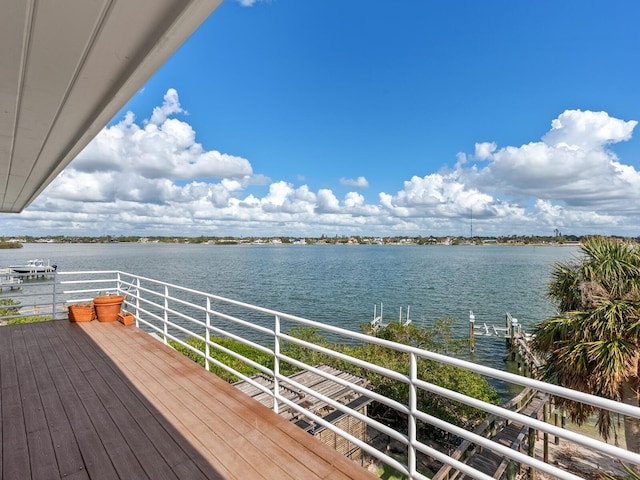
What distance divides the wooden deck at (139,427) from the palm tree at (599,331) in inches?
185

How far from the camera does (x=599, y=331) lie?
15.9ft

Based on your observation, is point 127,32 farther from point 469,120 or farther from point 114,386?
point 469,120

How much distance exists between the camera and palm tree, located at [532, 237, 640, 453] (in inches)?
181

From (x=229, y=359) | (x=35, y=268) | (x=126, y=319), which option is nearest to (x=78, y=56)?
(x=126, y=319)

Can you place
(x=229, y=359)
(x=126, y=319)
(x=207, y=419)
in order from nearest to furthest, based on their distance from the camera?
(x=207, y=419)
(x=126, y=319)
(x=229, y=359)

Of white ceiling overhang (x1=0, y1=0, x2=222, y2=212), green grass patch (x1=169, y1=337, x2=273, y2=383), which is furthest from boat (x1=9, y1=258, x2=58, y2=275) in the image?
green grass patch (x1=169, y1=337, x2=273, y2=383)

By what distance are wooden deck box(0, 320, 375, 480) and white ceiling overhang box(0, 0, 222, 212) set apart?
2.30 metres

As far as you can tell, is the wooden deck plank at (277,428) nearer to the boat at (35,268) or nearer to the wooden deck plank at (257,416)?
the wooden deck plank at (257,416)

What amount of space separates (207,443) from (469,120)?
35.0m

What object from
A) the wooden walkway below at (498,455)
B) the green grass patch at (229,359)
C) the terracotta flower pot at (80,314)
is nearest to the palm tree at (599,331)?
the wooden walkway below at (498,455)

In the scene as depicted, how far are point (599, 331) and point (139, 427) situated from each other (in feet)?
20.0

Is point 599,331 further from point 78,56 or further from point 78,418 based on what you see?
point 78,56

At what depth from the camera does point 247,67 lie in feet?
42.4

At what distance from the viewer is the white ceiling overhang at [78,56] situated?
131 centimetres
